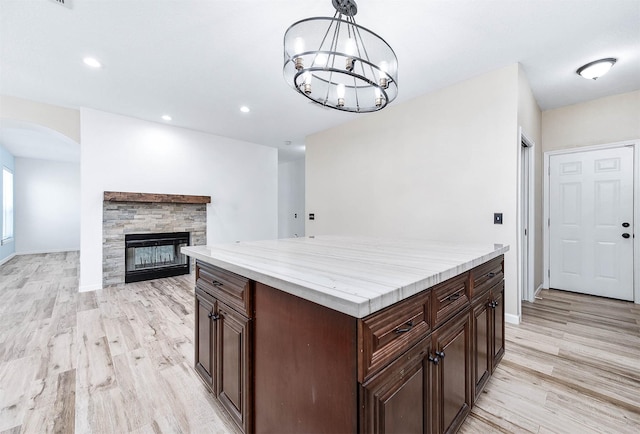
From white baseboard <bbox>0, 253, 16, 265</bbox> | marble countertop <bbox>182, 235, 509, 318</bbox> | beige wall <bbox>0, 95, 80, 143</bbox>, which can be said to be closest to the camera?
marble countertop <bbox>182, 235, 509, 318</bbox>

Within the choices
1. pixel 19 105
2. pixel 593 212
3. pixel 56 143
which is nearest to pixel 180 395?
pixel 19 105

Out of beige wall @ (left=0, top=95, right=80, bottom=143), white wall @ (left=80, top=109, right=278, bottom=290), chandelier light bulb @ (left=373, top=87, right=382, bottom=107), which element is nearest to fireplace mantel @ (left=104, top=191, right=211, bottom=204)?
white wall @ (left=80, top=109, right=278, bottom=290)

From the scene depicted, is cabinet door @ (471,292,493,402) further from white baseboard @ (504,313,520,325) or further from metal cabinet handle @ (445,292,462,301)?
white baseboard @ (504,313,520,325)

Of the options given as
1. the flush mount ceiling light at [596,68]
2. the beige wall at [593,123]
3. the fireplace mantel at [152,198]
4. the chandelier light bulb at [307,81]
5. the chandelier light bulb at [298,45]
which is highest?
the flush mount ceiling light at [596,68]

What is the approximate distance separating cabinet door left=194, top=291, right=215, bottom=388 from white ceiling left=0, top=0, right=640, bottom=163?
82.8 inches

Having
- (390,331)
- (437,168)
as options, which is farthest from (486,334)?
(437,168)

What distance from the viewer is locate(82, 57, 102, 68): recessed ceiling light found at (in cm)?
274

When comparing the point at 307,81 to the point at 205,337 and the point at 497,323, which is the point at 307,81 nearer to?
the point at 205,337

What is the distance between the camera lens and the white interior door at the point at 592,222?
11.4ft

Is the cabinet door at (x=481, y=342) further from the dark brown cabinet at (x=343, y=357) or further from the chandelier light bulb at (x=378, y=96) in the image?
the chandelier light bulb at (x=378, y=96)

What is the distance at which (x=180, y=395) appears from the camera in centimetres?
171

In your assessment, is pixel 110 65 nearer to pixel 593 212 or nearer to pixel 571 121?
pixel 571 121

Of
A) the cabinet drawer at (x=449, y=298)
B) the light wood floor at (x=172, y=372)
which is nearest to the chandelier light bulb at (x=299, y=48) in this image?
the cabinet drawer at (x=449, y=298)

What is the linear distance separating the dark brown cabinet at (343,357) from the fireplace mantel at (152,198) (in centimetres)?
339
